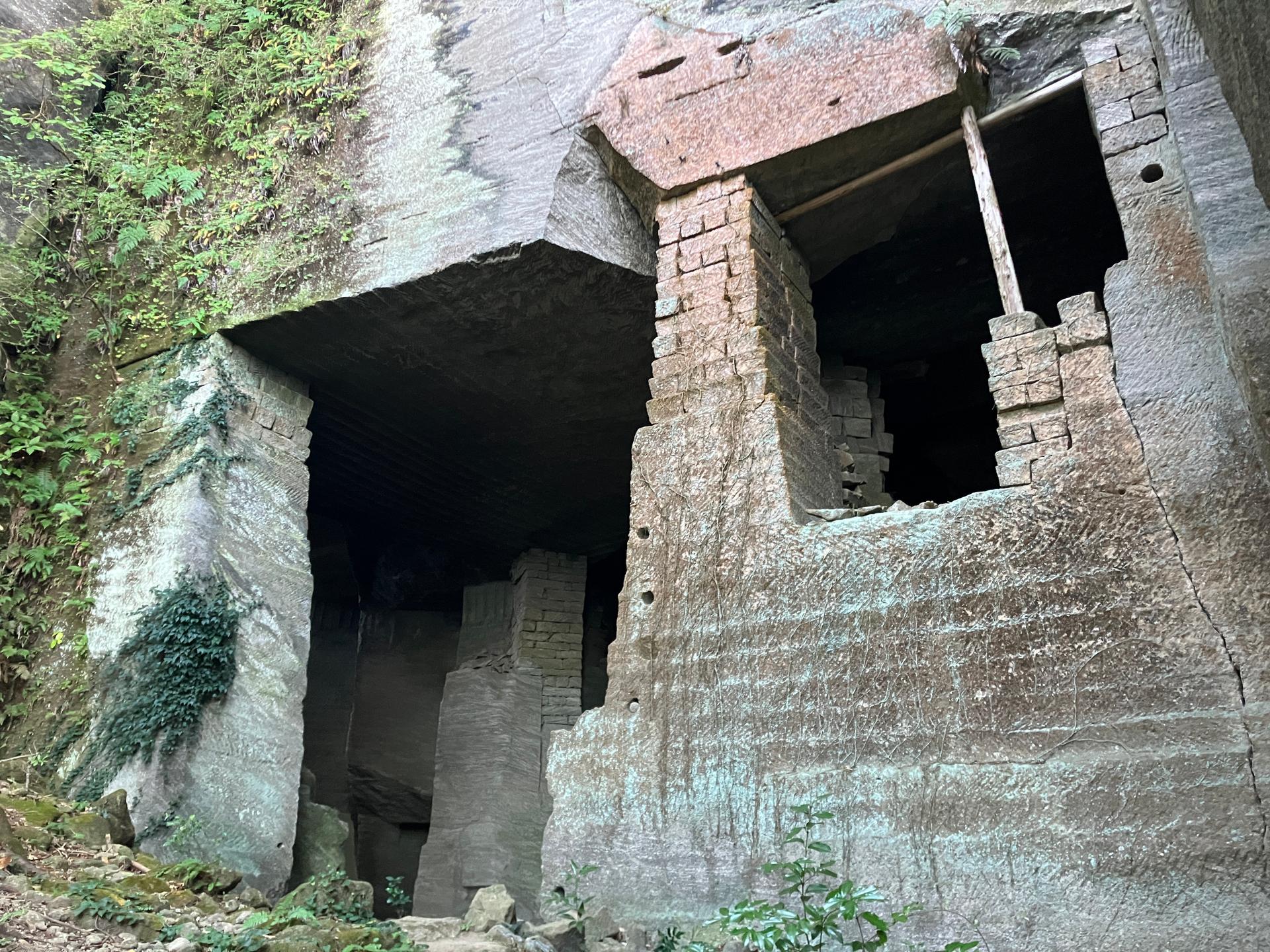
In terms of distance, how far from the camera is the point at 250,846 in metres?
5.27

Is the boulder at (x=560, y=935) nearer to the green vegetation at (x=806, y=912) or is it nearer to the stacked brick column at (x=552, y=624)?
the green vegetation at (x=806, y=912)

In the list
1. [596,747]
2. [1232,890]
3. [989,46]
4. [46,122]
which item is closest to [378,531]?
[46,122]

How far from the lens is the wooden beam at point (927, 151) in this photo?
15.0 ft

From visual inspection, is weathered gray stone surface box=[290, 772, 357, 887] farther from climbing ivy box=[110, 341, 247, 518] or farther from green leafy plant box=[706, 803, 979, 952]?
green leafy plant box=[706, 803, 979, 952]

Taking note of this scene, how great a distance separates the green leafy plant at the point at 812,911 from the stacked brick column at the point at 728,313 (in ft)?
6.08

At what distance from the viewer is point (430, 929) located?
4.00 m

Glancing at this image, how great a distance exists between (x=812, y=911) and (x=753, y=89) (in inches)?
150

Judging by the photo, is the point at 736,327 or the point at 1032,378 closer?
the point at 1032,378

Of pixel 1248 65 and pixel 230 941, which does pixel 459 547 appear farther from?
pixel 1248 65

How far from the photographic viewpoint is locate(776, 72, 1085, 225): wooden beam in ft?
15.0

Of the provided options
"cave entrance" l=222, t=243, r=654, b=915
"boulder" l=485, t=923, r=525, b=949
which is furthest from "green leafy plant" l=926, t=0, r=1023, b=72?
"boulder" l=485, t=923, r=525, b=949

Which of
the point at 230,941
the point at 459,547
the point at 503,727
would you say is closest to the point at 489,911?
the point at 230,941

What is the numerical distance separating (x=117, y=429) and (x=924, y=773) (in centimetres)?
527

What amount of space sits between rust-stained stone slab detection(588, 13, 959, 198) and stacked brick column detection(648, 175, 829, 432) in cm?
23
